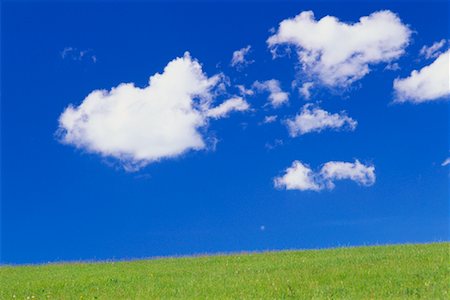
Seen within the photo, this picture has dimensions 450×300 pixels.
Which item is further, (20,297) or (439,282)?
(20,297)

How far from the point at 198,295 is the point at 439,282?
7954mm

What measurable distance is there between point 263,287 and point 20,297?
31.4 feet

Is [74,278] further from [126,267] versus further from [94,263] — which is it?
[94,263]

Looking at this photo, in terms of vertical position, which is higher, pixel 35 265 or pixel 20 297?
pixel 35 265

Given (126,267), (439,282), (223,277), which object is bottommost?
(439,282)

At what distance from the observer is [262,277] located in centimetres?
2311

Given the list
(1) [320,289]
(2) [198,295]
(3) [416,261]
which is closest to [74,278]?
(2) [198,295]

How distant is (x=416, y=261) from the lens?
79.6 feet

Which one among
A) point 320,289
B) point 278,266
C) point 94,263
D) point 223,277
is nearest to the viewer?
point 320,289

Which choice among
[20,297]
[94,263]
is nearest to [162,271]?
[20,297]

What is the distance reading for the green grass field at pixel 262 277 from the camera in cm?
1927

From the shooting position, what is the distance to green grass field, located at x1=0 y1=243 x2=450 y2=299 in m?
19.3

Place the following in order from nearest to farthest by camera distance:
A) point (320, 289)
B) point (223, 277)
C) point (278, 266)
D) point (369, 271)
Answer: point (320, 289) → point (369, 271) → point (223, 277) → point (278, 266)

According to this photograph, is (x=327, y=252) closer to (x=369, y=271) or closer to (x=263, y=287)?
(x=369, y=271)
